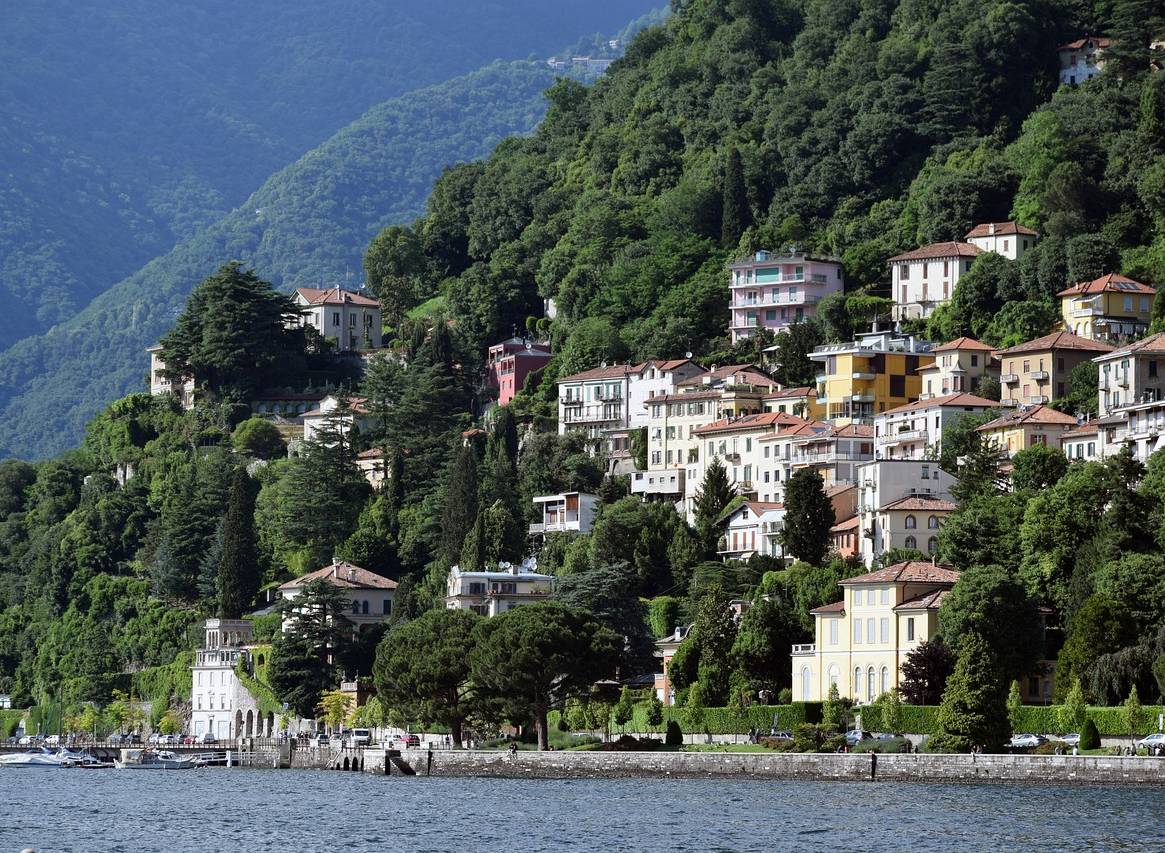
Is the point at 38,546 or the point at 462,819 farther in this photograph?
the point at 38,546

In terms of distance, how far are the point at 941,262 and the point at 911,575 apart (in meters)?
38.5

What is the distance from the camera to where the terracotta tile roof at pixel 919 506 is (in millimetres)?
105188

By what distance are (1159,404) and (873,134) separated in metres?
44.0

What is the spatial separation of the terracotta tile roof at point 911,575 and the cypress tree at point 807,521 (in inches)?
433

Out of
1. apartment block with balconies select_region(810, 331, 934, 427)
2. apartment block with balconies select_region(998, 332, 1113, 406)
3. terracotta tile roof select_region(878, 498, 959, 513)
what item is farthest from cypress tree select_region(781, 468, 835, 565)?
apartment block with balconies select_region(810, 331, 934, 427)

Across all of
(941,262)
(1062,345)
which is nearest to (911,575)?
(1062,345)

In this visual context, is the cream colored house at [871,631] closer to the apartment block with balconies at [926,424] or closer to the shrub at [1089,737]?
the shrub at [1089,737]

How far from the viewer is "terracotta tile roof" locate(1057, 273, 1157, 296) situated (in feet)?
393

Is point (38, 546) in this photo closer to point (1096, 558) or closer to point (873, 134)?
point (873, 134)

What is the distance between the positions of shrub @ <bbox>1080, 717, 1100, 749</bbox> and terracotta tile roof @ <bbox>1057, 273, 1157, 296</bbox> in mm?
43655

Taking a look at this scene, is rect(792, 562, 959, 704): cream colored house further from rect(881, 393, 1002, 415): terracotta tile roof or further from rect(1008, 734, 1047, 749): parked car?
rect(881, 393, 1002, 415): terracotta tile roof

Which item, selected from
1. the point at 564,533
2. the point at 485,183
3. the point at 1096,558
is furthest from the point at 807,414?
the point at 485,183

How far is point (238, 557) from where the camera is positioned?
448 feet

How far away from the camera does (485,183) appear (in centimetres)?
16862
